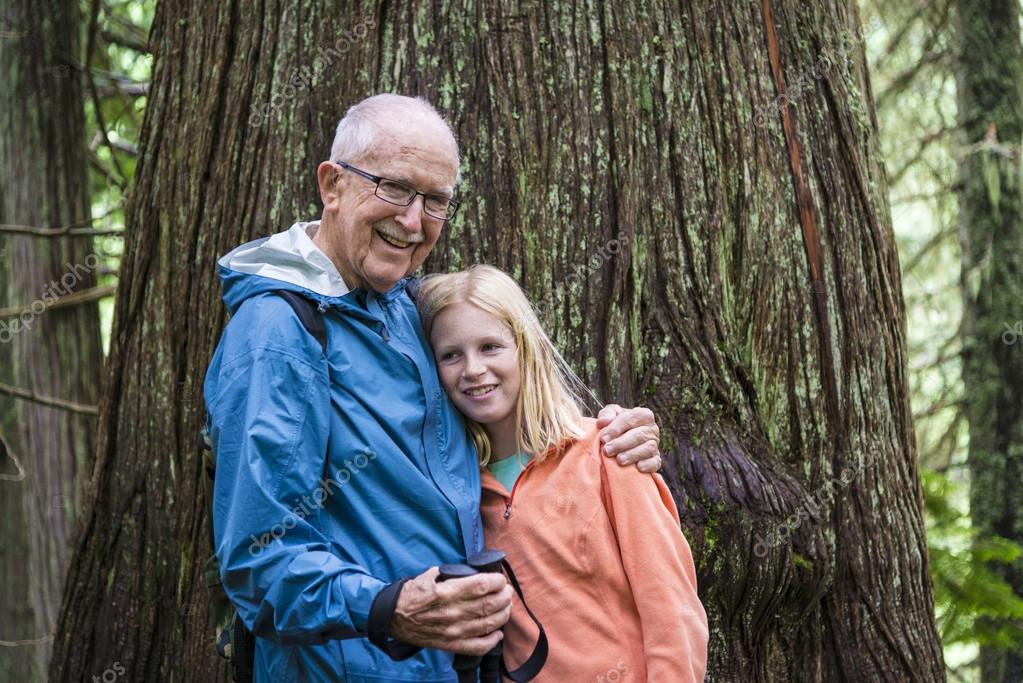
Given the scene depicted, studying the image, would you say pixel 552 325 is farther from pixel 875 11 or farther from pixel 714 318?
pixel 875 11

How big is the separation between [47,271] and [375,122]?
17.9 ft

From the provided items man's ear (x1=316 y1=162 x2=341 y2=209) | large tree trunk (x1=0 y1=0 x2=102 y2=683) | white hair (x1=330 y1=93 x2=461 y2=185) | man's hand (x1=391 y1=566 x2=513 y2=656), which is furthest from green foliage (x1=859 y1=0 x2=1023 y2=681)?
large tree trunk (x1=0 y1=0 x2=102 y2=683)

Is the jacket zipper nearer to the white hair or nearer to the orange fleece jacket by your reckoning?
the orange fleece jacket

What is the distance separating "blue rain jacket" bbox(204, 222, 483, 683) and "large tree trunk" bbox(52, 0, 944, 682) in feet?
3.39

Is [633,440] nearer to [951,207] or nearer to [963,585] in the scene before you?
[963,585]

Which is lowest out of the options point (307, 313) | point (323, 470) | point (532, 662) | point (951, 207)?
point (532, 662)

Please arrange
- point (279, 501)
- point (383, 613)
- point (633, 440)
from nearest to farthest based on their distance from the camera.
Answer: point (383, 613)
point (279, 501)
point (633, 440)

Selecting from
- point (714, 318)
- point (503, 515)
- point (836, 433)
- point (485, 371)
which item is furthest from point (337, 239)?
point (836, 433)

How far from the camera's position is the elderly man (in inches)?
83.8

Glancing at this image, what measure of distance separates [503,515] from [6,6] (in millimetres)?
6294

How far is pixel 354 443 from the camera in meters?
2.35

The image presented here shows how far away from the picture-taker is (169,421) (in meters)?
3.86

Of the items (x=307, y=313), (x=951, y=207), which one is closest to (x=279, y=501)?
(x=307, y=313)

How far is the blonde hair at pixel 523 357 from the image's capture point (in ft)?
8.96
